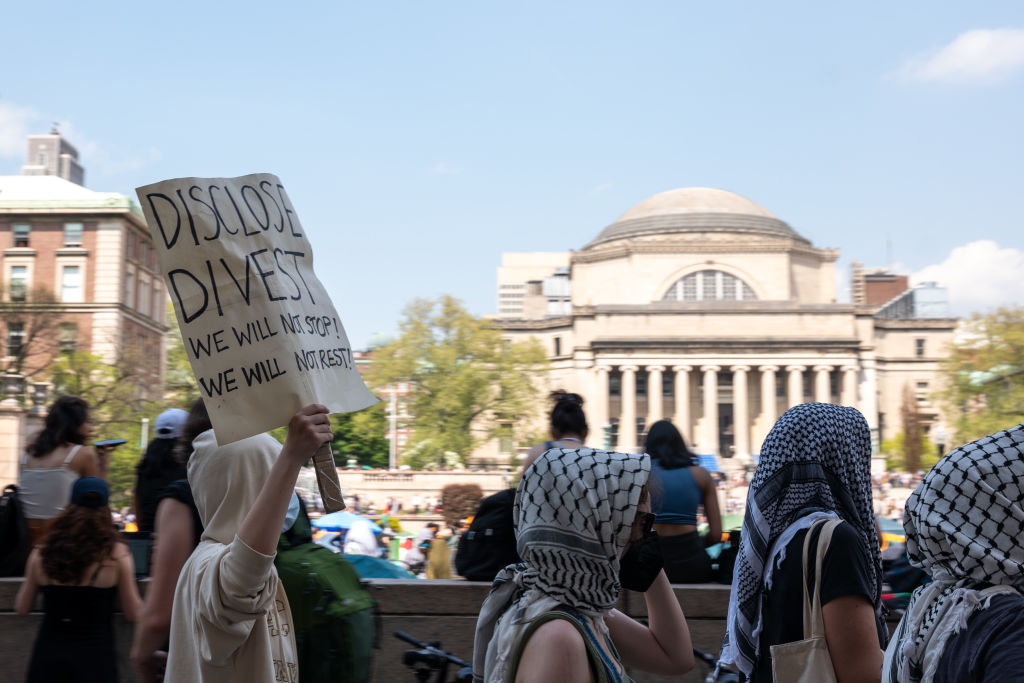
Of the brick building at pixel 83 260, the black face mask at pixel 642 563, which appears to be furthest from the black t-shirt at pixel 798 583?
the brick building at pixel 83 260

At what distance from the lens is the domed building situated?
8669 centimetres

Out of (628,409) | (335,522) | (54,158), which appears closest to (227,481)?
(335,522)

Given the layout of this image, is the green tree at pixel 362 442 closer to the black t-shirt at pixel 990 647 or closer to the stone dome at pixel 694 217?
the stone dome at pixel 694 217

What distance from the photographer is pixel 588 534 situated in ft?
9.03

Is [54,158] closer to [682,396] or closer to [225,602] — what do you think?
[682,396]

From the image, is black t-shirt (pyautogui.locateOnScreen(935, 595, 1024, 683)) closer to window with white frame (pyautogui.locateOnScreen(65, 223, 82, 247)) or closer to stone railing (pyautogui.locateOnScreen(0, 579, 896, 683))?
stone railing (pyautogui.locateOnScreen(0, 579, 896, 683))

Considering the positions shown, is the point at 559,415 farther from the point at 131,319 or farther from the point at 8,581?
the point at 131,319

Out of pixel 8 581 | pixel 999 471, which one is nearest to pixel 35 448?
pixel 8 581

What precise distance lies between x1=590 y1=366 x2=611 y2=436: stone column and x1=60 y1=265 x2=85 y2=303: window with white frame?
130 feet

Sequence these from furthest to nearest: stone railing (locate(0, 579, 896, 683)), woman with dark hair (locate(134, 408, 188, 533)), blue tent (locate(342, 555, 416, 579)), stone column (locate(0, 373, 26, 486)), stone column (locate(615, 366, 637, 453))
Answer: stone column (locate(615, 366, 637, 453)), stone column (locate(0, 373, 26, 486)), blue tent (locate(342, 555, 416, 579)), stone railing (locate(0, 579, 896, 683)), woman with dark hair (locate(134, 408, 188, 533))

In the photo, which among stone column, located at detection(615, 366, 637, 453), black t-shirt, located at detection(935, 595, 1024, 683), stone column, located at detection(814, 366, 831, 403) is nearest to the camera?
black t-shirt, located at detection(935, 595, 1024, 683)

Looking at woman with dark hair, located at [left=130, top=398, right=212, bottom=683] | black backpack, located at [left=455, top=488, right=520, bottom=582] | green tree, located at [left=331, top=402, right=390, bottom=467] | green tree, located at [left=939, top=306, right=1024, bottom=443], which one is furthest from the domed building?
woman with dark hair, located at [left=130, top=398, right=212, bottom=683]

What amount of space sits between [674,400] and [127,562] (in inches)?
3342

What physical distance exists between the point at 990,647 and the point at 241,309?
2.20 m
